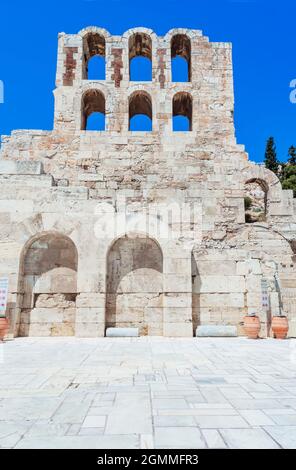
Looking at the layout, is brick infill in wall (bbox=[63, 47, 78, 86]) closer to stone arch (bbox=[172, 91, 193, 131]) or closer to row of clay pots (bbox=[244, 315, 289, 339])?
stone arch (bbox=[172, 91, 193, 131])

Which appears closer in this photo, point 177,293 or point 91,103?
point 177,293

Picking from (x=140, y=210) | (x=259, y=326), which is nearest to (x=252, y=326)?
(x=259, y=326)

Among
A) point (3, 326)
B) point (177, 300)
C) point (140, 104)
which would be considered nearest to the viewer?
point (3, 326)

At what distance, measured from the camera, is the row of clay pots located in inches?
417

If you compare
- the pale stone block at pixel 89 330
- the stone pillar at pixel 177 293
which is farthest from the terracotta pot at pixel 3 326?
the stone pillar at pixel 177 293

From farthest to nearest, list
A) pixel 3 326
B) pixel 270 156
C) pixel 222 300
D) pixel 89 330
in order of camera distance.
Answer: pixel 270 156, pixel 222 300, pixel 89 330, pixel 3 326

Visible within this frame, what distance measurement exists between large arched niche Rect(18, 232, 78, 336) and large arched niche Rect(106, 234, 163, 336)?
1.22 m

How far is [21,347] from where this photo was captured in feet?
28.8

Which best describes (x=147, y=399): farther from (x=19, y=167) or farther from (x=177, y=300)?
(x=19, y=167)

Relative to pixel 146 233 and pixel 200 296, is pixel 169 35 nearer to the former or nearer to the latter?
pixel 146 233

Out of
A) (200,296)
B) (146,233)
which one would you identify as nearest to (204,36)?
(146,233)

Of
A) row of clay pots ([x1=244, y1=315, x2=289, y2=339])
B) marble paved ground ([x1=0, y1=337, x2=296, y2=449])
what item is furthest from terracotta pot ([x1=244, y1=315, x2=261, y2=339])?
marble paved ground ([x1=0, y1=337, x2=296, y2=449])

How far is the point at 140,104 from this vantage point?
18750mm

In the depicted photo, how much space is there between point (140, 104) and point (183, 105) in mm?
2232
